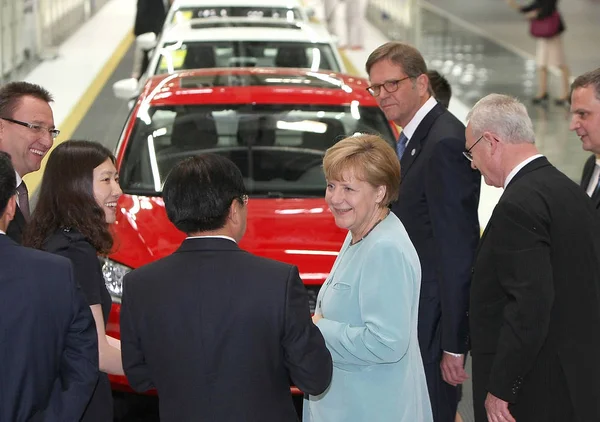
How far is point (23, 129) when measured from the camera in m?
4.26

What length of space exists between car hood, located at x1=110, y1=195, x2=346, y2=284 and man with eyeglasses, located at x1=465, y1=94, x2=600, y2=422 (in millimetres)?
1497

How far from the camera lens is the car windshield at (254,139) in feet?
19.4

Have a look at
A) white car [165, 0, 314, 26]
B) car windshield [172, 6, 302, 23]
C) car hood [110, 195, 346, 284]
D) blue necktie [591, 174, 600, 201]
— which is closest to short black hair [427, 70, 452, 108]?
car hood [110, 195, 346, 284]

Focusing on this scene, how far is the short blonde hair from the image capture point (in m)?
3.43

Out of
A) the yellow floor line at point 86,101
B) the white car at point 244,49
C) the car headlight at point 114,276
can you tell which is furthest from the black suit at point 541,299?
the yellow floor line at point 86,101

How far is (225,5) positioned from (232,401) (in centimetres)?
956

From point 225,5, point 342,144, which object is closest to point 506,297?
point 342,144

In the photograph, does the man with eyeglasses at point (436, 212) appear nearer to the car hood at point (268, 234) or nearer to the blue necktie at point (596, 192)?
the blue necktie at point (596, 192)

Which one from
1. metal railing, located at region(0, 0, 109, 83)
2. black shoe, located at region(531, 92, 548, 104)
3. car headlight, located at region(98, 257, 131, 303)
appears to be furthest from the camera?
metal railing, located at region(0, 0, 109, 83)

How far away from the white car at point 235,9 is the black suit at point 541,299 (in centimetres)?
842

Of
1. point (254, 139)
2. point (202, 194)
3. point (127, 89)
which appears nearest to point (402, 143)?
point (254, 139)

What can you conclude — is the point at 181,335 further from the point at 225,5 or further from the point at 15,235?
the point at 225,5

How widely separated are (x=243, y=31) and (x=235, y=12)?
2.73m

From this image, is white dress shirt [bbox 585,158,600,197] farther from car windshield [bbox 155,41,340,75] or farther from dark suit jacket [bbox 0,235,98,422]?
car windshield [bbox 155,41,340,75]
